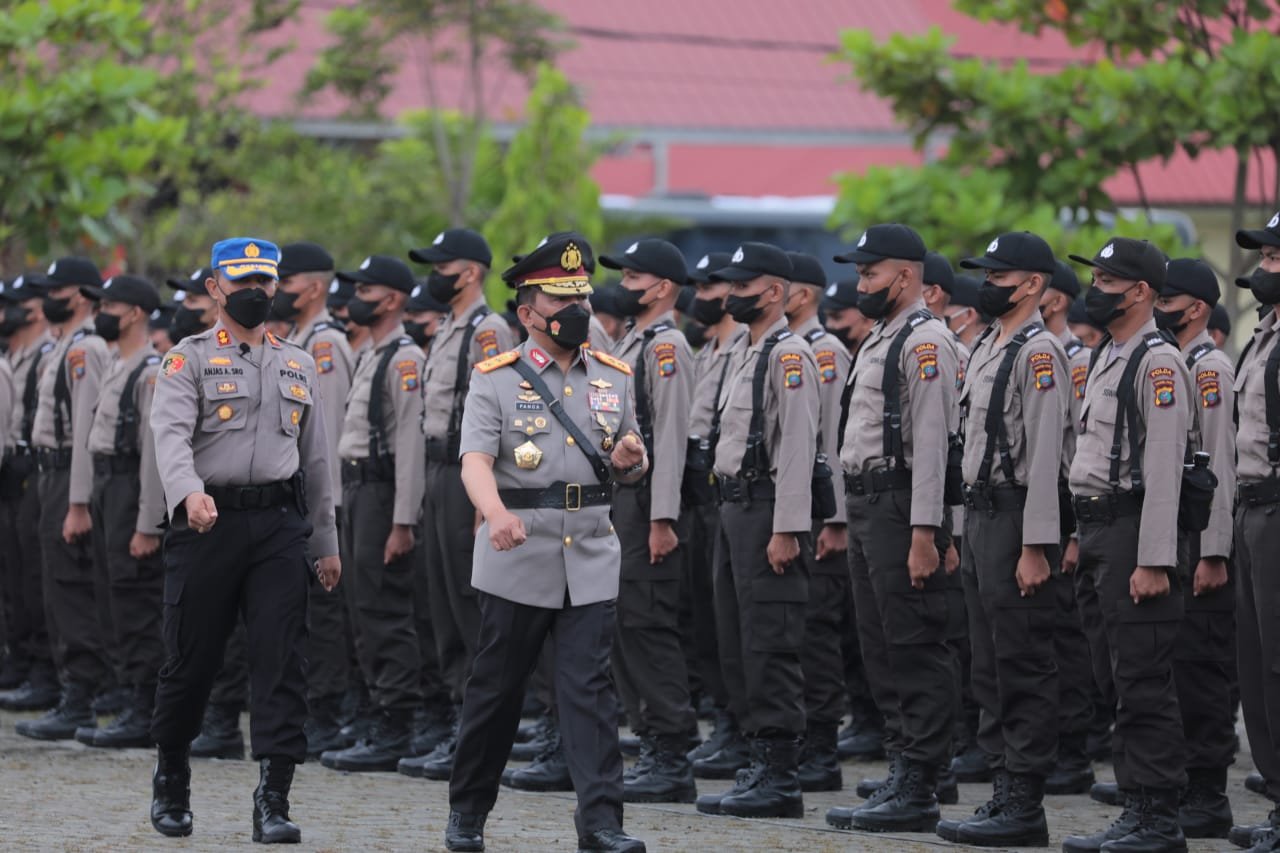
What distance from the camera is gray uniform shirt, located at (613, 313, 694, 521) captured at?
9492 mm

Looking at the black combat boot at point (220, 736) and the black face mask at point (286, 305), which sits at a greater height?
the black face mask at point (286, 305)

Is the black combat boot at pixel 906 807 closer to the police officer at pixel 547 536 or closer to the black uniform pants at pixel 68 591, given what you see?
the police officer at pixel 547 536

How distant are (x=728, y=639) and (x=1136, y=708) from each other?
80.4 inches

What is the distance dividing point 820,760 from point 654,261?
2.43 meters

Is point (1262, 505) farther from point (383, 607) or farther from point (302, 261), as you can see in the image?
point (302, 261)

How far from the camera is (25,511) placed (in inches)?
486

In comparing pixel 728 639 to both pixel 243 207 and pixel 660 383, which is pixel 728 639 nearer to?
pixel 660 383

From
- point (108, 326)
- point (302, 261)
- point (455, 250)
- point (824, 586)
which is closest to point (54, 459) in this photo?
point (108, 326)

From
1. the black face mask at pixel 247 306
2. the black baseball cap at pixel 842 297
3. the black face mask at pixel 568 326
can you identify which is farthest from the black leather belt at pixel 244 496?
the black baseball cap at pixel 842 297

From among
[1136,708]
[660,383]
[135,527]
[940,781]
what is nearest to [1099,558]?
[1136,708]

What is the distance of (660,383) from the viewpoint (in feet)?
31.6

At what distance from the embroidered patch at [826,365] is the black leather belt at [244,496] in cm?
287

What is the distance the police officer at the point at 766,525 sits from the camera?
891cm

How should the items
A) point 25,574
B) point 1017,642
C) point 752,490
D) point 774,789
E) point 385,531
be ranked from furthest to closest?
point 25,574 → point 385,531 → point 752,490 → point 774,789 → point 1017,642
